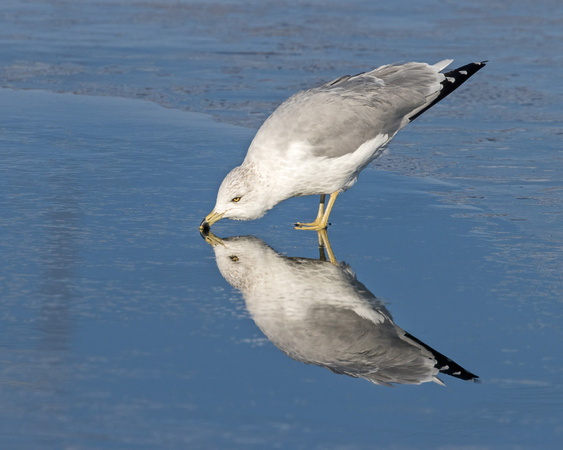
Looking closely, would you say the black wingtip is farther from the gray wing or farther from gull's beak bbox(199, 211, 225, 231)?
gull's beak bbox(199, 211, 225, 231)

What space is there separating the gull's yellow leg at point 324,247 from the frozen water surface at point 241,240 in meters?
0.05

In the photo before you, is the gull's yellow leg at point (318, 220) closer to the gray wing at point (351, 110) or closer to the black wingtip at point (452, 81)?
the gray wing at point (351, 110)

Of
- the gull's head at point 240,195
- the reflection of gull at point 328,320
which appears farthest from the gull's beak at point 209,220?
the reflection of gull at point 328,320

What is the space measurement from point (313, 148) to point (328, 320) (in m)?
1.58

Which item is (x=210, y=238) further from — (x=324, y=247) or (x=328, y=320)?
(x=328, y=320)

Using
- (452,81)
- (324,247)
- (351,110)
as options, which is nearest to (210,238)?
(324,247)

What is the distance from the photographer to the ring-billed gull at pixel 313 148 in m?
5.32

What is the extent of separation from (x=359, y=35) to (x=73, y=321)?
763cm

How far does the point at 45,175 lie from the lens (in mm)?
6176

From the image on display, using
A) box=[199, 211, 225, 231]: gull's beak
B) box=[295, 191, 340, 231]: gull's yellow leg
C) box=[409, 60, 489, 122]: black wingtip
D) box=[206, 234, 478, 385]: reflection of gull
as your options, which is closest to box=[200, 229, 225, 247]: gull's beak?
box=[199, 211, 225, 231]: gull's beak

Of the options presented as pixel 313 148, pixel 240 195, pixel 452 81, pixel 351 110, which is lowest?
pixel 240 195

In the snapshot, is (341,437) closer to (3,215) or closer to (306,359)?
(306,359)

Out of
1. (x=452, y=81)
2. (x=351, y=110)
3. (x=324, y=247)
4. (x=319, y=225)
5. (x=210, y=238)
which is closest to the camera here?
(x=324, y=247)

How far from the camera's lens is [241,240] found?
17.4ft
